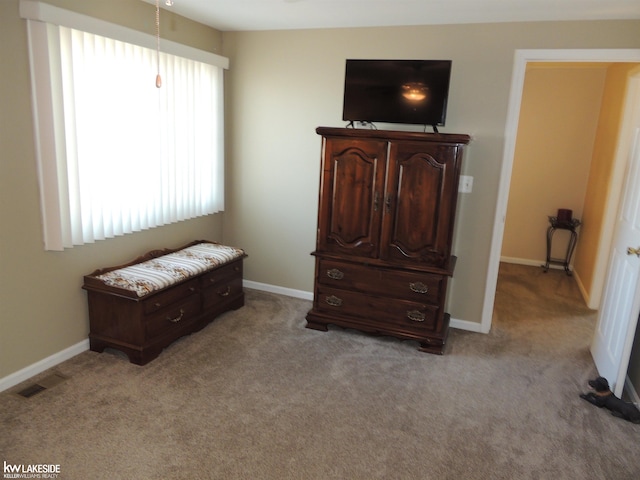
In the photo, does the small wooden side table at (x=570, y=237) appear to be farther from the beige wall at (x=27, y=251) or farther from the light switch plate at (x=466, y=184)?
the beige wall at (x=27, y=251)

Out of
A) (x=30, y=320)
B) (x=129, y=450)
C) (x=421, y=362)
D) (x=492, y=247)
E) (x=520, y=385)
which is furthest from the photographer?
(x=492, y=247)

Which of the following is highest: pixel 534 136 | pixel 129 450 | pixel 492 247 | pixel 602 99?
pixel 602 99

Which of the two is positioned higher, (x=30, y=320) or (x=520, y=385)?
(x=30, y=320)

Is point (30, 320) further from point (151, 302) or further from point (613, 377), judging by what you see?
point (613, 377)

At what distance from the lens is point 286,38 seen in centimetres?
388

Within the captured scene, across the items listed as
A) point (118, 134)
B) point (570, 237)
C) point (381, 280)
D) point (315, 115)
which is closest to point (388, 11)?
point (315, 115)

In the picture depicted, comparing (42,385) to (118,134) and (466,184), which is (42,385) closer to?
(118,134)

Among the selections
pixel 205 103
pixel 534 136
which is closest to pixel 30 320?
pixel 205 103

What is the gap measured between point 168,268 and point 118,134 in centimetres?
99

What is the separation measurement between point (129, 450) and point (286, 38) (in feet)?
10.8

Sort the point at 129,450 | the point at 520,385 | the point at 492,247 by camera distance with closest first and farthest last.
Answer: the point at 129,450, the point at 520,385, the point at 492,247

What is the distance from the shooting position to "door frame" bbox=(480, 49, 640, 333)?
309 cm

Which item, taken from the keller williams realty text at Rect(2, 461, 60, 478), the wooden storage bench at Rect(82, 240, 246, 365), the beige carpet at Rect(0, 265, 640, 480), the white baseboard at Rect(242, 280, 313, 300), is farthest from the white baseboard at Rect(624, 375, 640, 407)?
the keller williams realty text at Rect(2, 461, 60, 478)

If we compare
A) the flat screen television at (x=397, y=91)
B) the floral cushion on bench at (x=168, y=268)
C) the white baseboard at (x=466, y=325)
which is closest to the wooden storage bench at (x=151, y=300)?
the floral cushion on bench at (x=168, y=268)
